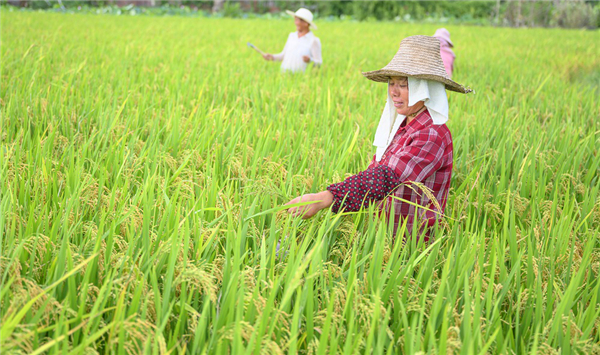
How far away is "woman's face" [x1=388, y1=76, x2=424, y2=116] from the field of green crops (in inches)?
13.4

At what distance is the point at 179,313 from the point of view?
4.02 ft

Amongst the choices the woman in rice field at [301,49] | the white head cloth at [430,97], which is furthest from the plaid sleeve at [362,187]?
the woman in rice field at [301,49]

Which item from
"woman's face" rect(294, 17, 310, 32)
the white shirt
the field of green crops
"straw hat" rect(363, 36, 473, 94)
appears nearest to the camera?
Answer: the field of green crops

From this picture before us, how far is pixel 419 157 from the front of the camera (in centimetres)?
163

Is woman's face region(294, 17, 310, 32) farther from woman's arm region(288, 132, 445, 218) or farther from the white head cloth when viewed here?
woman's arm region(288, 132, 445, 218)

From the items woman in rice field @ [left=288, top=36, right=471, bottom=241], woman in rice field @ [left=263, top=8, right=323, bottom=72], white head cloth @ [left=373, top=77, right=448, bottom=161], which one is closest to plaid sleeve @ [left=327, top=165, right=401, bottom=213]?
woman in rice field @ [left=288, top=36, right=471, bottom=241]

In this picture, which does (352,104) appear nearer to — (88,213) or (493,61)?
(88,213)

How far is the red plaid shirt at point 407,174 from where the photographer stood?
5.21 ft

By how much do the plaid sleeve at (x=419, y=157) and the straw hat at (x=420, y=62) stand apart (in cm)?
17

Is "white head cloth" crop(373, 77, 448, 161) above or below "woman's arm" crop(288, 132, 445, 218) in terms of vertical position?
above

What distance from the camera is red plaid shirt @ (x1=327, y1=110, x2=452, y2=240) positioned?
1.59 m

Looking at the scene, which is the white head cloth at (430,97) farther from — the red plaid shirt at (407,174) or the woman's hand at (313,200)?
the woman's hand at (313,200)

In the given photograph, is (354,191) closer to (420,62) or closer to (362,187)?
(362,187)

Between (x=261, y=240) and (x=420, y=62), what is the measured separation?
73 cm
